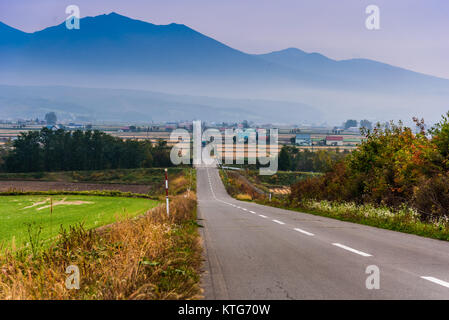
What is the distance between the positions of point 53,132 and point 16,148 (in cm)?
1810

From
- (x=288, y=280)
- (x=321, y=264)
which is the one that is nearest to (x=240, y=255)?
(x=321, y=264)

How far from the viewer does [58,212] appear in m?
31.3

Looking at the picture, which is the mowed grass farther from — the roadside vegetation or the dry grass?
the roadside vegetation

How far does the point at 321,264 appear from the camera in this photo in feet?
23.7

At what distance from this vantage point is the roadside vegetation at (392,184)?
578 inches

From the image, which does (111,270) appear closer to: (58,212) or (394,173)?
(394,173)

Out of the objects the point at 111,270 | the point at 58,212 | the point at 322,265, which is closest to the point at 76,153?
the point at 58,212

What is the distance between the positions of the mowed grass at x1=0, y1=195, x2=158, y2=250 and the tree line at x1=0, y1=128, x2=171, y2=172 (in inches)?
3290

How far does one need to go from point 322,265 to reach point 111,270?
3.63 m

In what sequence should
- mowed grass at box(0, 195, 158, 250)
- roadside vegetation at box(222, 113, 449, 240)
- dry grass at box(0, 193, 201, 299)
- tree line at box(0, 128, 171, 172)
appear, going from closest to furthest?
1. dry grass at box(0, 193, 201, 299)
2. roadside vegetation at box(222, 113, 449, 240)
3. mowed grass at box(0, 195, 158, 250)
4. tree line at box(0, 128, 171, 172)

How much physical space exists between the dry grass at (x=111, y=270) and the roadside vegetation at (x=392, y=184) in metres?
7.71

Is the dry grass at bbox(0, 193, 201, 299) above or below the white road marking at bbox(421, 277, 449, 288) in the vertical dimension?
above

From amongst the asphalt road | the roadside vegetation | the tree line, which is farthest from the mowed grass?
the tree line

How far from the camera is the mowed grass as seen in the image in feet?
68.4
